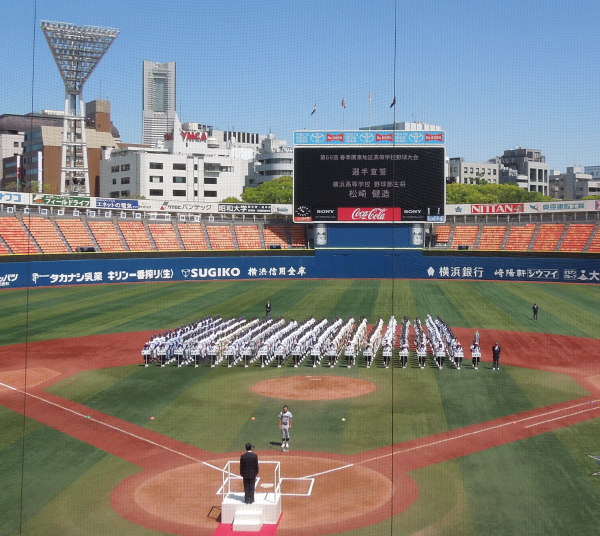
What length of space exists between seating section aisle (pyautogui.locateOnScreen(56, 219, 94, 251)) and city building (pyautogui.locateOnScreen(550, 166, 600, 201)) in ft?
349

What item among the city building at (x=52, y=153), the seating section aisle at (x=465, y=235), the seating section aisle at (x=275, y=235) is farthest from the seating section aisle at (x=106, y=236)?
the city building at (x=52, y=153)

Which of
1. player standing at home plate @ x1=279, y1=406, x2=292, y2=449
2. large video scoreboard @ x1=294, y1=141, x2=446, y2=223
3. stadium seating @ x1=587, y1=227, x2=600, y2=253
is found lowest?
player standing at home plate @ x1=279, y1=406, x2=292, y2=449

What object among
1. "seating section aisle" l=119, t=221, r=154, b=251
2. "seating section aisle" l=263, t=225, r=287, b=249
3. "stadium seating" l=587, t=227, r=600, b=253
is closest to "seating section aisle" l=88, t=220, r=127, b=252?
"seating section aisle" l=119, t=221, r=154, b=251

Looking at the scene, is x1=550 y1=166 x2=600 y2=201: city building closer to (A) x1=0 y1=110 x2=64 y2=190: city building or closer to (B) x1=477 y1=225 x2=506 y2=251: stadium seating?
(B) x1=477 y1=225 x2=506 y2=251: stadium seating

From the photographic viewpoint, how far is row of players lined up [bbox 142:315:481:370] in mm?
24500

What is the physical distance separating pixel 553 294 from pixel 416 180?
13.5 m

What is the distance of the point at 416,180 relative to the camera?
173 ft

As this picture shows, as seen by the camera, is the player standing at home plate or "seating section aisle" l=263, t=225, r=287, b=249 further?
"seating section aisle" l=263, t=225, r=287, b=249

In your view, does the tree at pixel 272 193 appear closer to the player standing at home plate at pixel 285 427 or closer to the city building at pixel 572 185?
the city building at pixel 572 185

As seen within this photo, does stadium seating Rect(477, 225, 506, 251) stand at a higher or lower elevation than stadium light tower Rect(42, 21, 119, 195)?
lower

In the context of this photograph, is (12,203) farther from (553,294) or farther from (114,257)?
(553,294)

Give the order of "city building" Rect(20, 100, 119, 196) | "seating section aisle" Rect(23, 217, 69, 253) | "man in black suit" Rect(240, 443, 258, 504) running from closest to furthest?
"man in black suit" Rect(240, 443, 258, 504)
"seating section aisle" Rect(23, 217, 69, 253)
"city building" Rect(20, 100, 119, 196)

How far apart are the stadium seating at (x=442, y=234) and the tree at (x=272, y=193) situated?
40.0m

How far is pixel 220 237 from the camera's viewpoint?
197ft
